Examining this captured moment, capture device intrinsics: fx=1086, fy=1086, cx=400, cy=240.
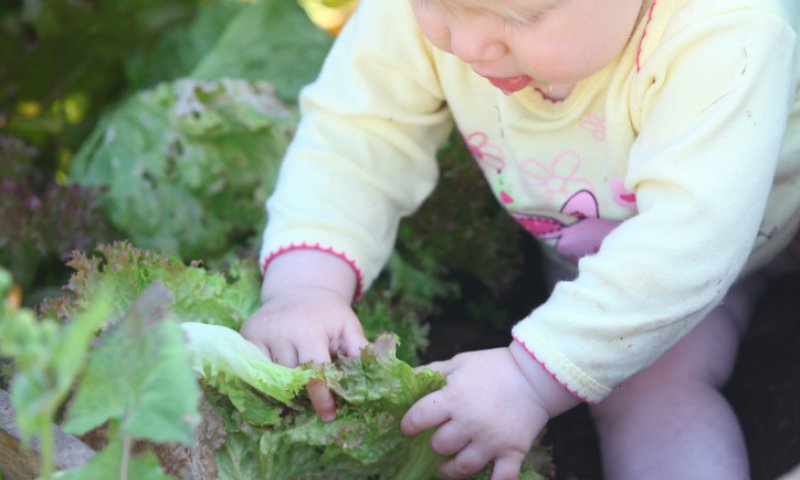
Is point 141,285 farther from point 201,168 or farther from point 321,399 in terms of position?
point 201,168

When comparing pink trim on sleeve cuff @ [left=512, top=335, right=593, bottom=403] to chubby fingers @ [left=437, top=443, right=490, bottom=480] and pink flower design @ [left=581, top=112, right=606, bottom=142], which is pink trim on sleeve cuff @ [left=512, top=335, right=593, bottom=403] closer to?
chubby fingers @ [left=437, top=443, right=490, bottom=480]

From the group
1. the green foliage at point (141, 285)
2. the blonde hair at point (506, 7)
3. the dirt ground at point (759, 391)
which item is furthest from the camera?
the dirt ground at point (759, 391)

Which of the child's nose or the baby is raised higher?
the child's nose

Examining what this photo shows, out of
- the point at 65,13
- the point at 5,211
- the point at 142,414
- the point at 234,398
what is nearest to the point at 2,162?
the point at 5,211

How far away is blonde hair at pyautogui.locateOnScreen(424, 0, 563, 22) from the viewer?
159 centimetres

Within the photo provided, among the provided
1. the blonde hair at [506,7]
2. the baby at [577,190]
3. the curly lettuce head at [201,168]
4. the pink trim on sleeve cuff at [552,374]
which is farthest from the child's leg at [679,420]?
the curly lettuce head at [201,168]

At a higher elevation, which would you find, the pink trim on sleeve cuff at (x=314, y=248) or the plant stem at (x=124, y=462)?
the plant stem at (x=124, y=462)

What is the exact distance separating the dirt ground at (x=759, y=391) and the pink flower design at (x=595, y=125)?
689 mm

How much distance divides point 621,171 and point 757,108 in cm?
33

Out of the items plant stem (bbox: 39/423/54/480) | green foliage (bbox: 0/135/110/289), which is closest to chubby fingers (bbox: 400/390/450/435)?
plant stem (bbox: 39/423/54/480)

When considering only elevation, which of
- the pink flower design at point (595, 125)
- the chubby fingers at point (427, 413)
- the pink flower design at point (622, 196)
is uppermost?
the pink flower design at point (595, 125)

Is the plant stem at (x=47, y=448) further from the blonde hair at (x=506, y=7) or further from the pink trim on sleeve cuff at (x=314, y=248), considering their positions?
the pink trim on sleeve cuff at (x=314, y=248)

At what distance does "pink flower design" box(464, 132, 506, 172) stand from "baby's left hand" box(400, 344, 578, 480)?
544 millimetres

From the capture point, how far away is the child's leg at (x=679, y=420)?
1990 mm
